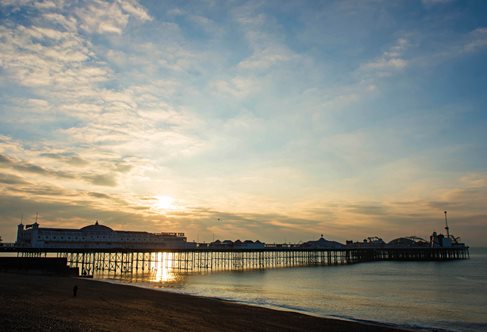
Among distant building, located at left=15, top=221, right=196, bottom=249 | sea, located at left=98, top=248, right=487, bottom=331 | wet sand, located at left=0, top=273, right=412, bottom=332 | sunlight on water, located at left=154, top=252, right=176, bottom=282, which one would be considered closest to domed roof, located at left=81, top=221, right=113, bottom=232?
distant building, located at left=15, top=221, right=196, bottom=249

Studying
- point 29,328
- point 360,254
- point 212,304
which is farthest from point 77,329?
point 360,254

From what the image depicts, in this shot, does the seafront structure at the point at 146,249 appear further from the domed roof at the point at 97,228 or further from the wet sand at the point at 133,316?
the wet sand at the point at 133,316

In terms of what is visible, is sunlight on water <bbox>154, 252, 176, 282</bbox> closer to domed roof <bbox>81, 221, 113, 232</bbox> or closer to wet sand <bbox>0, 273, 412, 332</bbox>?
domed roof <bbox>81, 221, 113, 232</bbox>

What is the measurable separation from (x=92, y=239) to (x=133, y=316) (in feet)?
199

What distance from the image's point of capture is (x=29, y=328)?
12.7 meters

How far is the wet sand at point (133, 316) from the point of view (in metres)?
14.5

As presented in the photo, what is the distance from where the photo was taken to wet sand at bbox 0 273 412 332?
14.5 metres

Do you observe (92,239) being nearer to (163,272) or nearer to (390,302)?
(163,272)

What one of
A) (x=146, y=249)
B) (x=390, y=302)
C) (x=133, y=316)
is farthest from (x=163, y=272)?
(x=133, y=316)

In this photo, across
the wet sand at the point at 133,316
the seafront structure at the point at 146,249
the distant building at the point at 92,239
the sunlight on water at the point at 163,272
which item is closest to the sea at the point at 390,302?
the wet sand at the point at 133,316

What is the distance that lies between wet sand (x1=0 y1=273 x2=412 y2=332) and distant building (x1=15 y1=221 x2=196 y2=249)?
1634 inches

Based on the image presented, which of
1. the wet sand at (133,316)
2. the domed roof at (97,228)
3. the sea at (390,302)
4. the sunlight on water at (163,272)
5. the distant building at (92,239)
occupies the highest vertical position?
the domed roof at (97,228)

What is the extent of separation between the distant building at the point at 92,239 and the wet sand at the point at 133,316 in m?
41.5

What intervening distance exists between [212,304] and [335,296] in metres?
13.2
